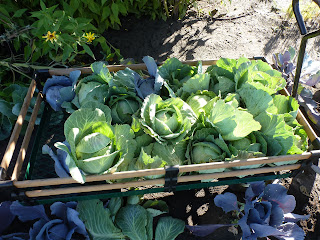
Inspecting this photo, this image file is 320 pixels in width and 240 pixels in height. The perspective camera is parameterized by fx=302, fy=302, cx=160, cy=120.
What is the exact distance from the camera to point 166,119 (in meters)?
1.47

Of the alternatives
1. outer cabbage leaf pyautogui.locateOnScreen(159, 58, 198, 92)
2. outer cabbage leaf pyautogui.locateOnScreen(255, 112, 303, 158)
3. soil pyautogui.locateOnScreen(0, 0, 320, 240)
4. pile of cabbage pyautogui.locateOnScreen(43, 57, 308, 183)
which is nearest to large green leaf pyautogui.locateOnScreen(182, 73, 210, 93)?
pile of cabbage pyautogui.locateOnScreen(43, 57, 308, 183)

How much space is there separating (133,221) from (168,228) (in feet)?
0.71

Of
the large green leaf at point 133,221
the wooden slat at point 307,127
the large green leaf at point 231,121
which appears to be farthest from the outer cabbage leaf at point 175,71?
the large green leaf at point 133,221

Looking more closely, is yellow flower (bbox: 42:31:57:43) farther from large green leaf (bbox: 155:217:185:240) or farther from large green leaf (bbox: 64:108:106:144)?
large green leaf (bbox: 155:217:185:240)

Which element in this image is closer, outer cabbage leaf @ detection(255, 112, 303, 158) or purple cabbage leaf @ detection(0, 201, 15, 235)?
outer cabbage leaf @ detection(255, 112, 303, 158)

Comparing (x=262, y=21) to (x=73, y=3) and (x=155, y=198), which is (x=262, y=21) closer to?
(x=73, y=3)

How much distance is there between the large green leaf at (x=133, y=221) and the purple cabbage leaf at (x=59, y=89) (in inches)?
27.9

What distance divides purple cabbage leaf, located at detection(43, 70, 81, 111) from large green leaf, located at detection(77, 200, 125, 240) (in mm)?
583

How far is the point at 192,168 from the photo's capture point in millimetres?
1376

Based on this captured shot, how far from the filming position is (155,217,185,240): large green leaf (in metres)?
1.70

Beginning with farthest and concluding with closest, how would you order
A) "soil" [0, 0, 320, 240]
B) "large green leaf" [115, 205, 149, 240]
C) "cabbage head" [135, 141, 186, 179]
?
"soil" [0, 0, 320, 240] → "large green leaf" [115, 205, 149, 240] → "cabbage head" [135, 141, 186, 179]

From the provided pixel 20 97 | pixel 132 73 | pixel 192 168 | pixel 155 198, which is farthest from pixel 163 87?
pixel 20 97

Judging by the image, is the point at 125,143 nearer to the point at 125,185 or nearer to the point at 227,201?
the point at 125,185

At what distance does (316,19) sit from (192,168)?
3.11 metres
